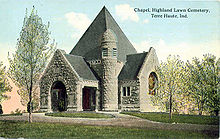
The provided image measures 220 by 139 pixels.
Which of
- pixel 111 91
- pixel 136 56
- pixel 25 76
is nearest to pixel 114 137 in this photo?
pixel 25 76

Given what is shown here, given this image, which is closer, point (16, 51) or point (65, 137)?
point (65, 137)

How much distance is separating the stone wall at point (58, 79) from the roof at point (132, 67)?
648cm

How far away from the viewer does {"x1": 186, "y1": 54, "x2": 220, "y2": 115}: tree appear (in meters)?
27.6

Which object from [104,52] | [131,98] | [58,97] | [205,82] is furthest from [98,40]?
[205,82]

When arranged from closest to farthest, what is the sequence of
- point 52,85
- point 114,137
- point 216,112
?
point 114,137
point 216,112
point 52,85

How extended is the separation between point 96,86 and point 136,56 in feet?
21.6

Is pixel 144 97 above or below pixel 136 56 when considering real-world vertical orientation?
below

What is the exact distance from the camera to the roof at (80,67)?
3497 cm

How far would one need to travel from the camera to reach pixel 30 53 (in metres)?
26.3

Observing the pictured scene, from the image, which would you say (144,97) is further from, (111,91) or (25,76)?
(25,76)

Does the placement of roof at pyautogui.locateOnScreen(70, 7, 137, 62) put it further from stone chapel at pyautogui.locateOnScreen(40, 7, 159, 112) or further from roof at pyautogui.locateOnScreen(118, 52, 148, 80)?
roof at pyautogui.locateOnScreen(118, 52, 148, 80)

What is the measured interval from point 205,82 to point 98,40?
47.6 ft

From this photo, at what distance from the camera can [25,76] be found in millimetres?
26000

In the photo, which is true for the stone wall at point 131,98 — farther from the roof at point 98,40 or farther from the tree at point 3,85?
the tree at point 3,85
